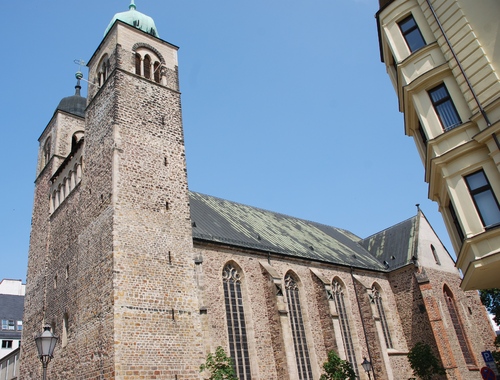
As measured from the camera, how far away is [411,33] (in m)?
14.8

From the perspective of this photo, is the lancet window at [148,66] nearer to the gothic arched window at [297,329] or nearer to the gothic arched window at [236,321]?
the gothic arched window at [236,321]

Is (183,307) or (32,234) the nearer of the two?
(183,307)

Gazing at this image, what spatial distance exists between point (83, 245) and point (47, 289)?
495 centimetres

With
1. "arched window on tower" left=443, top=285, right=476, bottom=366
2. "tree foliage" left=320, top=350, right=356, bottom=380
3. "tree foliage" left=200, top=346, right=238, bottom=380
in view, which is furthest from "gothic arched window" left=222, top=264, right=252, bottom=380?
"arched window on tower" left=443, top=285, right=476, bottom=366

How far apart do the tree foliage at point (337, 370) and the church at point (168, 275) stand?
1733 mm

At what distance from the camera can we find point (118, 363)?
15.4 m

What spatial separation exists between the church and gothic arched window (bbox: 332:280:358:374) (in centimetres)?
10

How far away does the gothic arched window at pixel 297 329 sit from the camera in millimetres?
23031

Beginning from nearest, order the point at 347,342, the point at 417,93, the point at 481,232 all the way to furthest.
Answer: the point at 481,232 < the point at 417,93 < the point at 347,342

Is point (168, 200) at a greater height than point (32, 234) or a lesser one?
lesser

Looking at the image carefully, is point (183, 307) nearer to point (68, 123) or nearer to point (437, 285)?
point (68, 123)

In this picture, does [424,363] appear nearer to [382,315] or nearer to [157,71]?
[382,315]

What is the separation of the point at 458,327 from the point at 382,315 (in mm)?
5375

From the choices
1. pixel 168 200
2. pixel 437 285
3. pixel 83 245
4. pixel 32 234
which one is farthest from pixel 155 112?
pixel 437 285
